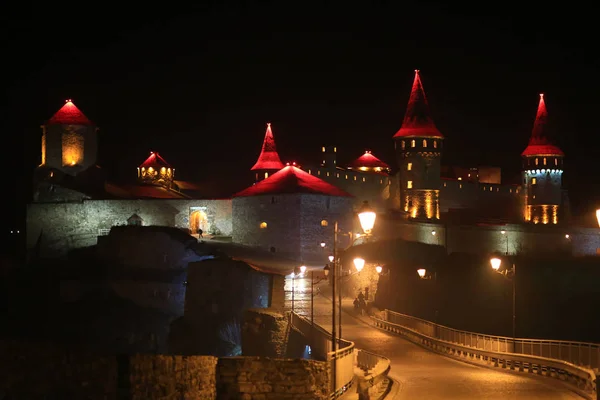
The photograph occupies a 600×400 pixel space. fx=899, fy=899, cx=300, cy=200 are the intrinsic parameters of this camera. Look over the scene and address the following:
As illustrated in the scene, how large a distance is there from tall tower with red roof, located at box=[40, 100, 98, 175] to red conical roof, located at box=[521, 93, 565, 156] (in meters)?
34.6

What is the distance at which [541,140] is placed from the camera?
236 feet

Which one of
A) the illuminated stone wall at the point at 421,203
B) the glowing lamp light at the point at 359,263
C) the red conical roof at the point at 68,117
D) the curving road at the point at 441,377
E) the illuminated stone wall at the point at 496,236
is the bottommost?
the curving road at the point at 441,377

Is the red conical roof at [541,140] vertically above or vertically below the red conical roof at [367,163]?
above

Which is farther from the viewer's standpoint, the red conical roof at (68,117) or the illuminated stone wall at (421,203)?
the illuminated stone wall at (421,203)

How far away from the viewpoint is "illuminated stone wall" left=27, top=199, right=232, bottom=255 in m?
56.3

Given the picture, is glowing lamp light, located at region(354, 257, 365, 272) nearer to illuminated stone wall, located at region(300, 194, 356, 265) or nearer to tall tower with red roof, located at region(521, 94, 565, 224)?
illuminated stone wall, located at region(300, 194, 356, 265)

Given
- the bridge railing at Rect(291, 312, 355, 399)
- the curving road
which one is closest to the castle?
the curving road

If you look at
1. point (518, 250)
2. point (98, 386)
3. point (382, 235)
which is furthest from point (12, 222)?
point (98, 386)

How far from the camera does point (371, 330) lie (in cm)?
3403

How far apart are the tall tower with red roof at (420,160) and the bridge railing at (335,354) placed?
36.0m

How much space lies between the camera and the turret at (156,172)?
6938 centimetres

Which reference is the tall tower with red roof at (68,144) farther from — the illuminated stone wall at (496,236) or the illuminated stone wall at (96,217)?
the illuminated stone wall at (496,236)

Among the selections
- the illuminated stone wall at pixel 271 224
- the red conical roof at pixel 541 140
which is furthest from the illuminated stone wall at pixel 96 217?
the red conical roof at pixel 541 140

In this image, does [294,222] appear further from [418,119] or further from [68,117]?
[68,117]
